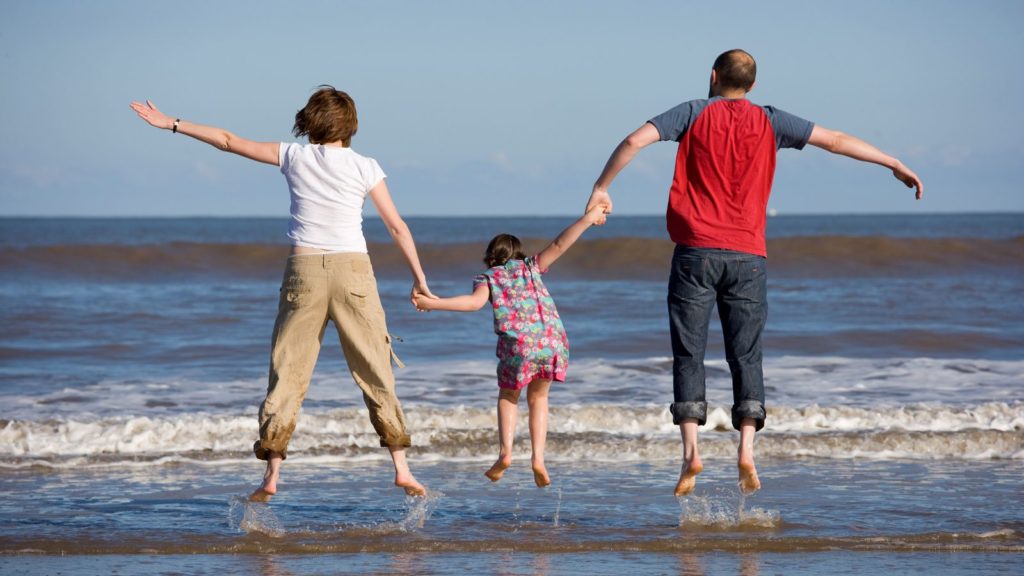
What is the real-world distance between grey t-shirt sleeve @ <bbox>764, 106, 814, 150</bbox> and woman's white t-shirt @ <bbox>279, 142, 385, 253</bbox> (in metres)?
1.76

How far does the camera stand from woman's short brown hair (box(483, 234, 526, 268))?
5.55 meters

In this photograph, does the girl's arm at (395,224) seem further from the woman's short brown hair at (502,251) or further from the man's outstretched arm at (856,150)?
the man's outstretched arm at (856,150)

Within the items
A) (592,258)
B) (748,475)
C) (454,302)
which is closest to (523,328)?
(454,302)

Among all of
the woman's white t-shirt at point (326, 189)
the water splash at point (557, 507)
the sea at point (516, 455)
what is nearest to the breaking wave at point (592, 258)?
the sea at point (516, 455)

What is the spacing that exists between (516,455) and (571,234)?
243cm

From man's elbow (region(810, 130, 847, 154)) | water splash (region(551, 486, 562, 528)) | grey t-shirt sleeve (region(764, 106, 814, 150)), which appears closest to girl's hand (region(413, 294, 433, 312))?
water splash (region(551, 486, 562, 528))

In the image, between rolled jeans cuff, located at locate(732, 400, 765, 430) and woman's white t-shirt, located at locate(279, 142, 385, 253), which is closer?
woman's white t-shirt, located at locate(279, 142, 385, 253)

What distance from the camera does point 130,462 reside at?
695 centimetres

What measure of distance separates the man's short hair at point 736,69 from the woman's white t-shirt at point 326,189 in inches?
62.5

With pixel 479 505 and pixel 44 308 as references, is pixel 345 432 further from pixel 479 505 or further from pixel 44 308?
pixel 44 308

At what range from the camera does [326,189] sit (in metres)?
4.96

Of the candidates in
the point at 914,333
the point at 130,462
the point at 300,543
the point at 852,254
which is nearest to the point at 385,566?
the point at 300,543

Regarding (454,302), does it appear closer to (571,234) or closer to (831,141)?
(571,234)

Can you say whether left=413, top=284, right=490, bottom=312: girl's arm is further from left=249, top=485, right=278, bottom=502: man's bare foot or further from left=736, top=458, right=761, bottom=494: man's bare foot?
left=736, top=458, right=761, bottom=494: man's bare foot
